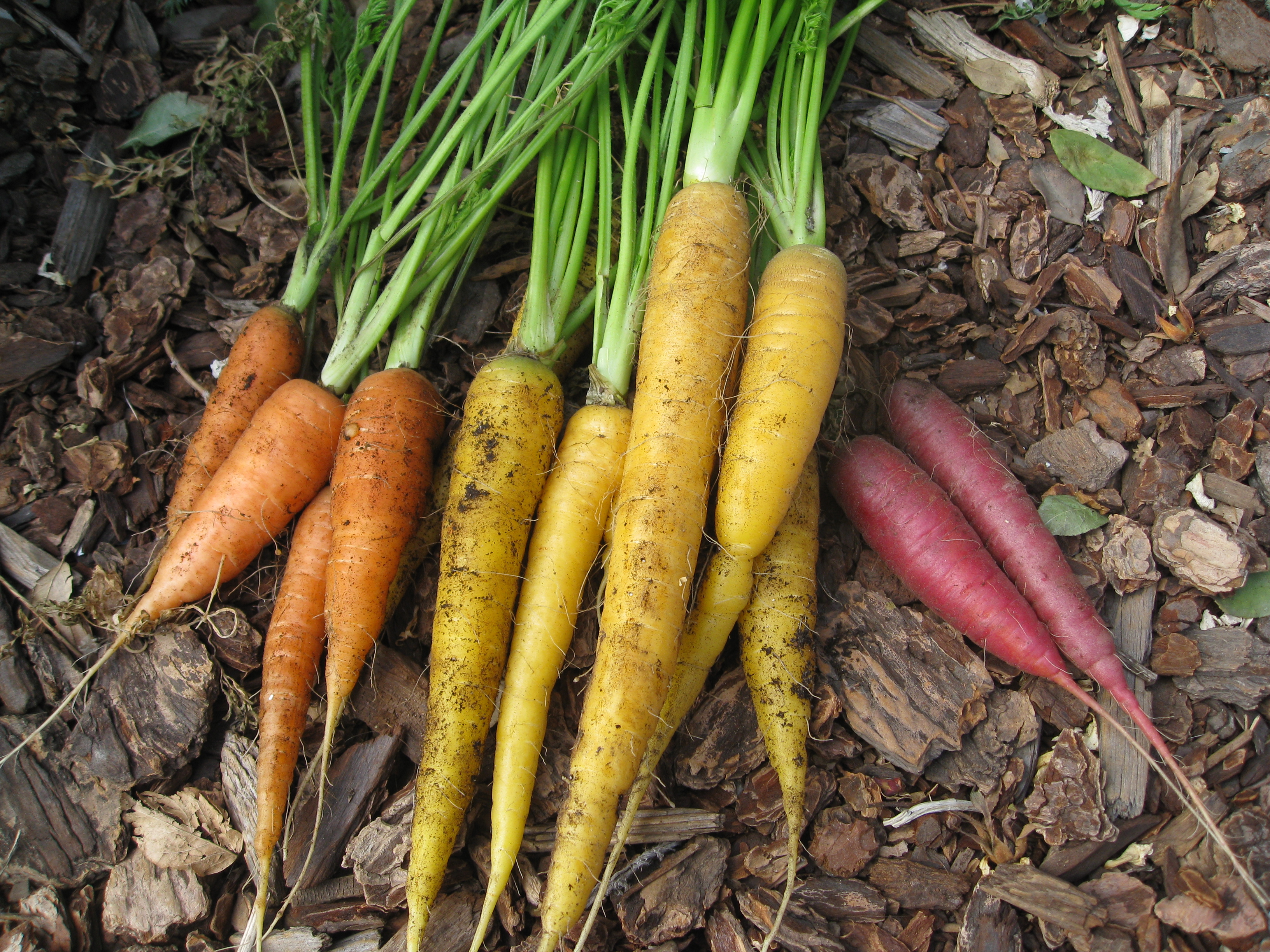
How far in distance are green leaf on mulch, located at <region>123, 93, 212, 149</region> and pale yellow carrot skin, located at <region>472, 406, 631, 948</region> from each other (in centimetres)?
175

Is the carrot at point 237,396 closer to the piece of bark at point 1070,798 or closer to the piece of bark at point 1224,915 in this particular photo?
the piece of bark at point 1070,798

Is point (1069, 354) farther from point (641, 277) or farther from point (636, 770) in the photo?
point (636, 770)

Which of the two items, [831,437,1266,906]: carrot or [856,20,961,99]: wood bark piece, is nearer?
[831,437,1266,906]: carrot

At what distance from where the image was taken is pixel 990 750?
169 centimetres

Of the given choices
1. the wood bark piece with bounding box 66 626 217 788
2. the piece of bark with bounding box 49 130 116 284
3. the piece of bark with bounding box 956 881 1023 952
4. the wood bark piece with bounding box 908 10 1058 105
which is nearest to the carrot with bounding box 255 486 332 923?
the wood bark piece with bounding box 66 626 217 788

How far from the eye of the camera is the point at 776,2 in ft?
6.87

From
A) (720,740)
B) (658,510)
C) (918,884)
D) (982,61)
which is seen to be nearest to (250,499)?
(658,510)

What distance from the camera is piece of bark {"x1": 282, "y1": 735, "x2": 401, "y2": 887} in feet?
5.47

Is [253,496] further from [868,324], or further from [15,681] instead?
[868,324]

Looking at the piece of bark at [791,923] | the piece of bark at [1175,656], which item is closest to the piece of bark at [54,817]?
the piece of bark at [791,923]

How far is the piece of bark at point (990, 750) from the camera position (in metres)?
1.67

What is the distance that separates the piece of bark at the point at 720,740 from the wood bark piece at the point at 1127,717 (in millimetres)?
784

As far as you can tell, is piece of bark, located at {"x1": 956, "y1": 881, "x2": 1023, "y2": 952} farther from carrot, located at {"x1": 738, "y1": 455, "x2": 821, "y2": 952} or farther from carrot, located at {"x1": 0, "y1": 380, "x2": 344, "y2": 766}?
carrot, located at {"x1": 0, "y1": 380, "x2": 344, "y2": 766}

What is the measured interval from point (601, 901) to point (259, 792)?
0.82m
